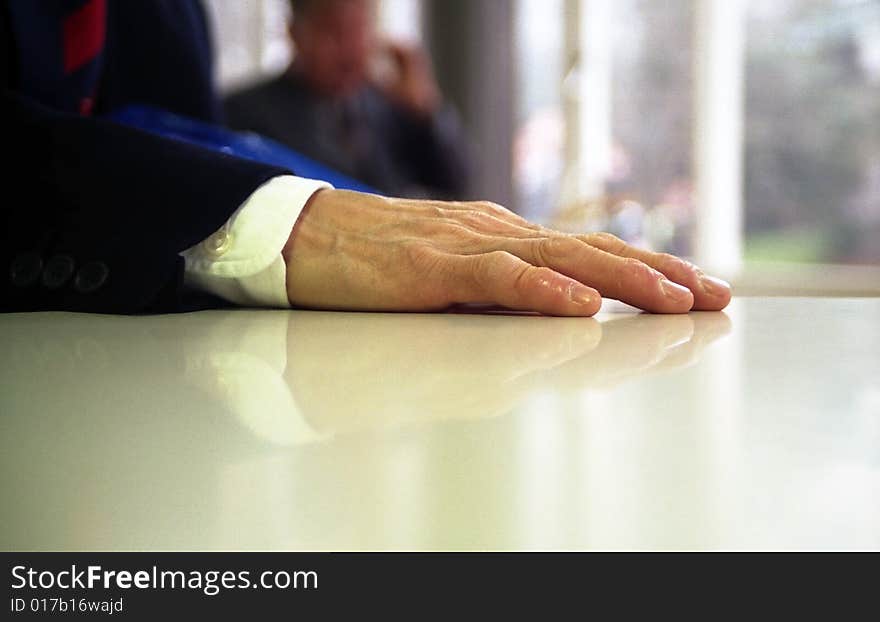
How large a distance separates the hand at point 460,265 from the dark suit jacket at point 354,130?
2.42 metres

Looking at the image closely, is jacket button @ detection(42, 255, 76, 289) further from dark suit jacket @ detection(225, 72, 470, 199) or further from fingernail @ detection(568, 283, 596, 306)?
dark suit jacket @ detection(225, 72, 470, 199)

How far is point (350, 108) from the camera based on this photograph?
3.18 m

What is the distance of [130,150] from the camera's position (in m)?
0.69

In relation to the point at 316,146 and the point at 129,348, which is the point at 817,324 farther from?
the point at 316,146

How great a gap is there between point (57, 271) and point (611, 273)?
0.37m

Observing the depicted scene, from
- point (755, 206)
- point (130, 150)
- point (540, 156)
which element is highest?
point (540, 156)

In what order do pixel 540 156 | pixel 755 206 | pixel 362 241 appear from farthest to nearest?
pixel 540 156
pixel 755 206
pixel 362 241

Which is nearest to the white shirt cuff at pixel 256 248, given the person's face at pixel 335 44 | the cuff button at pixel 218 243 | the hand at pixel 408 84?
the cuff button at pixel 218 243

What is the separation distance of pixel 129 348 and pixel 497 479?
0.29 m

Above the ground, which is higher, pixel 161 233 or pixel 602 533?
pixel 161 233

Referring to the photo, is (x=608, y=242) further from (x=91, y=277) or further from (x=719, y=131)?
(x=719, y=131)

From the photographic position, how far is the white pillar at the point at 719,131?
3262 millimetres

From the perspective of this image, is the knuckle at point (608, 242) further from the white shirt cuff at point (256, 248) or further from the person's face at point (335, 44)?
the person's face at point (335, 44)

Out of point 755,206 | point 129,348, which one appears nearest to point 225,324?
point 129,348
